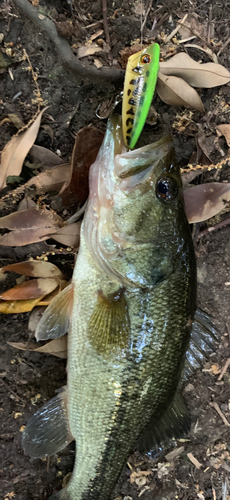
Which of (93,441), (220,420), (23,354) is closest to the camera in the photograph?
(93,441)

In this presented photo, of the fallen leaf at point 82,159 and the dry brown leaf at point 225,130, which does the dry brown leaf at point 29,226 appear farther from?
the dry brown leaf at point 225,130

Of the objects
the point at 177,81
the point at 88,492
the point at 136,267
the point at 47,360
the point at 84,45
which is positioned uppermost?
the point at 84,45

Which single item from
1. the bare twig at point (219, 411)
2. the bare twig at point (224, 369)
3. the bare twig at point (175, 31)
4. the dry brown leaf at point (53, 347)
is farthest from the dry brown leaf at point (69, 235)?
the bare twig at point (219, 411)

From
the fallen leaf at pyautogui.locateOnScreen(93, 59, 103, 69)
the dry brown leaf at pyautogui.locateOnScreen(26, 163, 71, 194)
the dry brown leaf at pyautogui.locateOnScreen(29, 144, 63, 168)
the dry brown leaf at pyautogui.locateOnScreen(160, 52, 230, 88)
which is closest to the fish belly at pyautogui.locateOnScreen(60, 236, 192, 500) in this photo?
the dry brown leaf at pyautogui.locateOnScreen(26, 163, 71, 194)

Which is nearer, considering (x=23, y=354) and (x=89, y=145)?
(x=89, y=145)

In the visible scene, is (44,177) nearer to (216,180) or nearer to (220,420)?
(216,180)

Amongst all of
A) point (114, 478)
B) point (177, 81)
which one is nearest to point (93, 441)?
point (114, 478)
